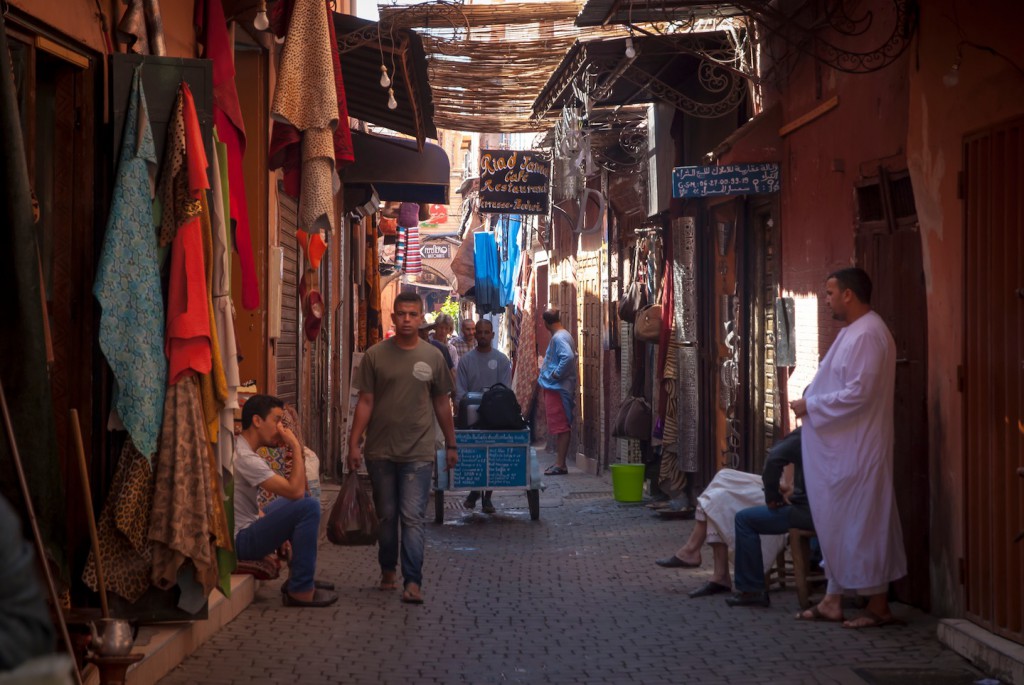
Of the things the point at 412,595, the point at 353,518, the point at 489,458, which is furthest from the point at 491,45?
the point at 412,595

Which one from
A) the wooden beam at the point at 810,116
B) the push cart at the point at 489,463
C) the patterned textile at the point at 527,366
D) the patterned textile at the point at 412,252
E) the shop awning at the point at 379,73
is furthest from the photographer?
the patterned textile at the point at 412,252

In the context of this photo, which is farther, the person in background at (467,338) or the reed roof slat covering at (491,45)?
the person in background at (467,338)

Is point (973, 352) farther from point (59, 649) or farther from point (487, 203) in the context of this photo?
point (487, 203)

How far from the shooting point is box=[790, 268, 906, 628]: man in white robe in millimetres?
7227

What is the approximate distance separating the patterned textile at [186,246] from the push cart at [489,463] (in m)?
6.18

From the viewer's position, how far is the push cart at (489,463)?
12.0m

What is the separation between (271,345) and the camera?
9.73 meters

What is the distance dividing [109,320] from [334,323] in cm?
1005

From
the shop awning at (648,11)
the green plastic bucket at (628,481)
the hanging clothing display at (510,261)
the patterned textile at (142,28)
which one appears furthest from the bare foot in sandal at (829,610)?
the hanging clothing display at (510,261)

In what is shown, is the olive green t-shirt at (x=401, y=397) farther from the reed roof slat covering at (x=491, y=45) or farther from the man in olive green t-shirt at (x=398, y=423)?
the reed roof slat covering at (x=491, y=45)

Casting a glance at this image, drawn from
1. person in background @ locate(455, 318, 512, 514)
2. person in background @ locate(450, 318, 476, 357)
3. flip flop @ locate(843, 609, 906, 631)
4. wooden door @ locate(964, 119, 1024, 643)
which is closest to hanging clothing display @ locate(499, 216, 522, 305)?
person in background @ locate(450, 318, 476, 357)

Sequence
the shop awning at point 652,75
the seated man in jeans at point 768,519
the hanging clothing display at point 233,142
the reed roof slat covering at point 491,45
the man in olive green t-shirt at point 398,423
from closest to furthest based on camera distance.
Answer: the hanging clothing display at point 233,142 < the seated man in jeans at point 768,519 < the man in olive green t-shirt at point 398,423 < the shop awning at point 652,75 < the reed roof slat covering at point 491,45

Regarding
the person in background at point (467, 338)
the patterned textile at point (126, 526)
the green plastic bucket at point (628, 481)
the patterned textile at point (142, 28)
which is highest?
the patterned textile at point (142, 28)

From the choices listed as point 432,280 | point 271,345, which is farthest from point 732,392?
point 432,280
